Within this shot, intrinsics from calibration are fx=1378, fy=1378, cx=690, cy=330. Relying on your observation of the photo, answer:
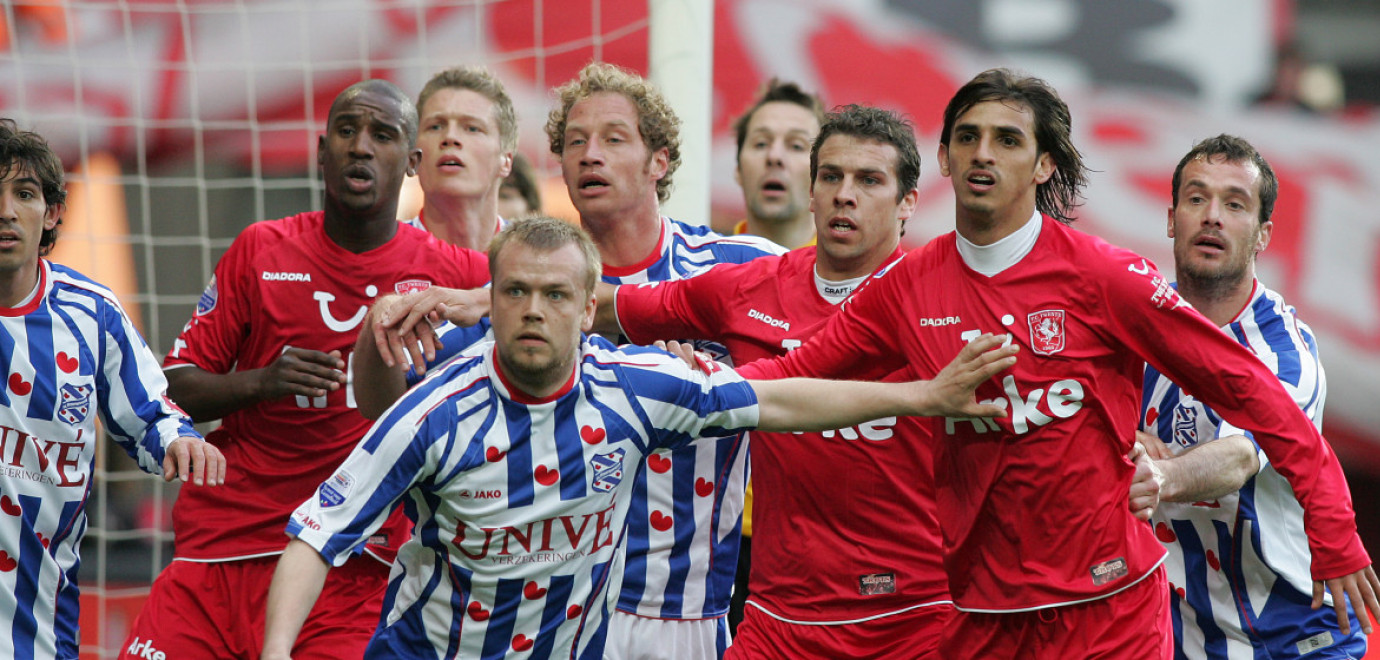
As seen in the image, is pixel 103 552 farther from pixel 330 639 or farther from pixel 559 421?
pixel 559 421

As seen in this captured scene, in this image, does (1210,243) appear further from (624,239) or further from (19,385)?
(19,385)

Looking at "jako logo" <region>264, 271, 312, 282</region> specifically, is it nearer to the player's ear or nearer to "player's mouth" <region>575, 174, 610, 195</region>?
"player's mouth" <region>575, 174, 610, 195</region>

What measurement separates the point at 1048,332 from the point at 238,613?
9.00ft

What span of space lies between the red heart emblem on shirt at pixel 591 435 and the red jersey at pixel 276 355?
4.31 ft

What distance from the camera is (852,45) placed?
9.32 meters

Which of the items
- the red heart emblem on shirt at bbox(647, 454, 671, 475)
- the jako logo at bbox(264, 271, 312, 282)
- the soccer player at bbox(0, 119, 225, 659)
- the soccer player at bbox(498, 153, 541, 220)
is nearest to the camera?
the soccer player at bbox(0, 119, 225, 659)

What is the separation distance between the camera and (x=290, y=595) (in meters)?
3.13

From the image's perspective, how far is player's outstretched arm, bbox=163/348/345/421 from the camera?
430 cm

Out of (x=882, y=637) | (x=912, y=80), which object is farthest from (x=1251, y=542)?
(x=912, y=80)

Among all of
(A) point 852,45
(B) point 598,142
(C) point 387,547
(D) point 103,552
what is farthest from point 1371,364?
(D) point 103,552

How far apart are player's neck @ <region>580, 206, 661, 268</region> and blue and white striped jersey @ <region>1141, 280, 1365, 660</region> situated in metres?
1.81

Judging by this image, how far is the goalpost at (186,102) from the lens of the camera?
309 inches

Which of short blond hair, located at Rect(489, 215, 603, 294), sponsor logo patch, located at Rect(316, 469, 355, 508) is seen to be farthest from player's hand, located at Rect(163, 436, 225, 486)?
short blond hair, located at Rect(489, 215, 603, 294)

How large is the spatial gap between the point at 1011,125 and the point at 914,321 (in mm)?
576
